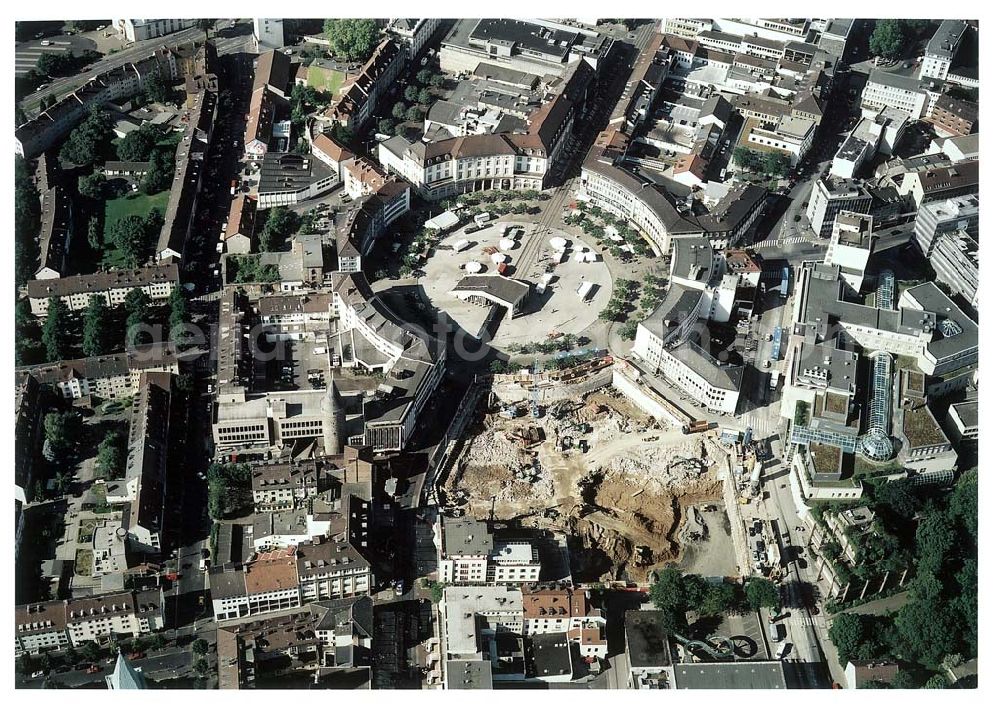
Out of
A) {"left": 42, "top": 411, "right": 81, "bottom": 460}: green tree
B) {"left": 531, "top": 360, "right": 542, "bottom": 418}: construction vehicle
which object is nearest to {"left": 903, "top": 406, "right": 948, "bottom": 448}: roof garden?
{"left": 531, "top": 360, "right": 542, "bottom": 418}: construction vehicle

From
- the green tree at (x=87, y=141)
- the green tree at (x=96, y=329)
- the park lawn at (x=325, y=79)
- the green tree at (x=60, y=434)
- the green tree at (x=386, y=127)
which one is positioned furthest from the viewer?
the park lawn at (x=325, y=79)

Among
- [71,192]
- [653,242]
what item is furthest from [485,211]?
[71,192]

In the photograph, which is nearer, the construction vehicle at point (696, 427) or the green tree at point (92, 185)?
the construction vehicle at point (696, 427)

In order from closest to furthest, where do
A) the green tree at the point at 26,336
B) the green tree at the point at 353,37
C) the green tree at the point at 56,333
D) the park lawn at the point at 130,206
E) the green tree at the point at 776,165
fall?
the green tree at the point at 56,333 → the green tree at the point at 26,336 → the park lawn at the point at 130,206 → the green tree at the point at 776,165 → the green tree at the point at 353,37

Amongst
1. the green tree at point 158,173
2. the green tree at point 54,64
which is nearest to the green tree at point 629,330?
the green tree at point 158,173

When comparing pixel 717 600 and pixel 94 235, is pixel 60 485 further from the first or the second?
pixel 717 600

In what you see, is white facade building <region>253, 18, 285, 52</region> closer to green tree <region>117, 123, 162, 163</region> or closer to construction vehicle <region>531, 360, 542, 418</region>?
green tree <region>117, 123, 162, 163</region>

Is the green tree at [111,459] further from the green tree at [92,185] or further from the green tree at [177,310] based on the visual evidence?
the green tree at [92,185]
